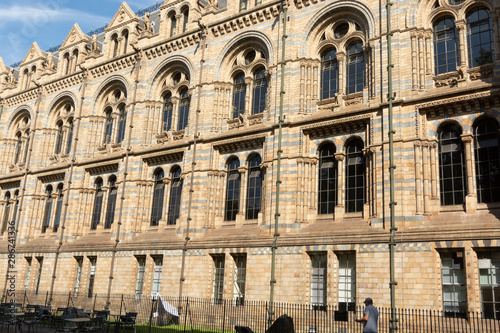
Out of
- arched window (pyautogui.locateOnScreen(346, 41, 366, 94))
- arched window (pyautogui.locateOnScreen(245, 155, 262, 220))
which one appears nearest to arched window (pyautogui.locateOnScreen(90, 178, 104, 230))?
arched window (pyautogui.locateOnScreen(245, 155, 262, 220))

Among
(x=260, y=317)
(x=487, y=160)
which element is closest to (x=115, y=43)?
(x=260, y=317)

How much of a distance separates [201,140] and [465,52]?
1442cm

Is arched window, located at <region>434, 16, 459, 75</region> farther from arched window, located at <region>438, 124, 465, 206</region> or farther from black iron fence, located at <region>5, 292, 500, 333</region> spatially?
black iron fence, located at <region>5, 292, 500, 333</region>

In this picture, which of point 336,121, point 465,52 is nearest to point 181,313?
point 336,121

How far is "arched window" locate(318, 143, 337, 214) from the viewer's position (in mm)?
23703

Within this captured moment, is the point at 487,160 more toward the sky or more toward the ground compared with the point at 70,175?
more toward the ground

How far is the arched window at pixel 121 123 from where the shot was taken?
114 feet

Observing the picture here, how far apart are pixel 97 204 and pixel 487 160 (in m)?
25.2

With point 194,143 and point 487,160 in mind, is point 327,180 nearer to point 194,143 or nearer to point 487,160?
point 487,160

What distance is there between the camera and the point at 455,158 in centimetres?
2077

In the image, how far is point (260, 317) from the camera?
23000 mm

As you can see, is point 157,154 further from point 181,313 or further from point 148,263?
point 181,313

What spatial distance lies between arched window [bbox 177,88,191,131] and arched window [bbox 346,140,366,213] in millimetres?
11736

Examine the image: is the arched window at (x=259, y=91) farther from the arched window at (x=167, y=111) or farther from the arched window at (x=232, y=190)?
the arched window at (x=167, y=111)
